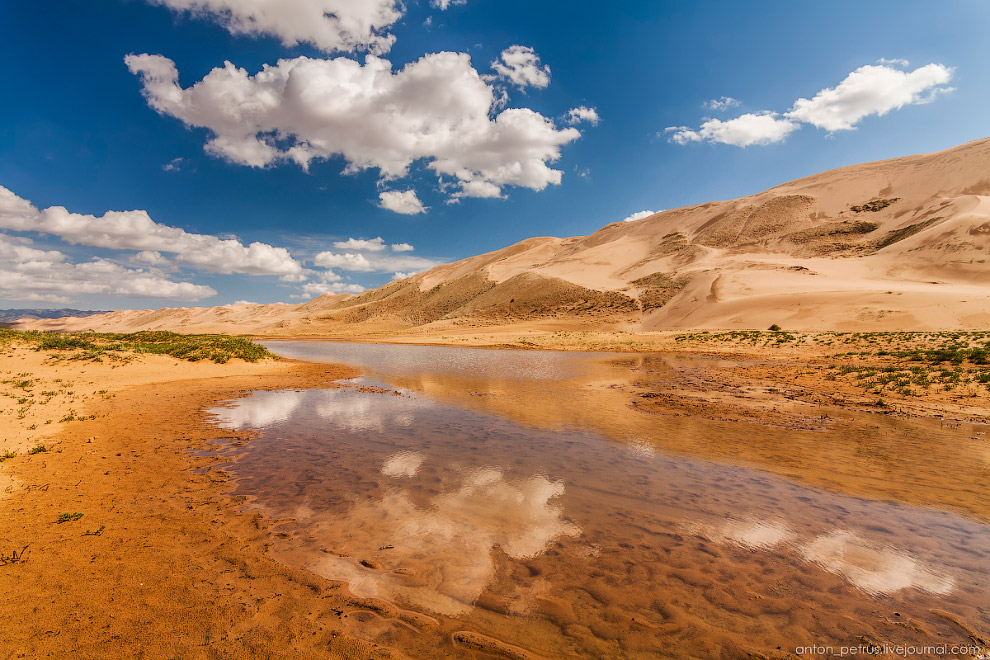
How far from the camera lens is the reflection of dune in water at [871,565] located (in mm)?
4656

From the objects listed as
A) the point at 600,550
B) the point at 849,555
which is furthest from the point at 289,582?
the point at 849,555

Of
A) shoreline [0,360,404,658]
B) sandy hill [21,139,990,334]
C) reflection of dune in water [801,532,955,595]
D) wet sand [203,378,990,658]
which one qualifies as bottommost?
reflection of dune in water [801,532,955,595]

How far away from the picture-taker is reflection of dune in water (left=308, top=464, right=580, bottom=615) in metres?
4.45

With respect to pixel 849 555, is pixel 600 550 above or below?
above

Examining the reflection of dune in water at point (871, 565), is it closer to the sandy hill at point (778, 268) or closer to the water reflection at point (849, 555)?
the water reflection at point (849, 555)

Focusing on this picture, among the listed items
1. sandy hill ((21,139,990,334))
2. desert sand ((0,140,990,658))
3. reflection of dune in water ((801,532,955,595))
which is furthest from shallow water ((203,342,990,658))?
sandy hill ((21,139,990,334))

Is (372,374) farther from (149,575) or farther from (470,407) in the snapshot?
(149,575)

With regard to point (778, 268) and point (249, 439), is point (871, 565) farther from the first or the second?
point (778, 268)

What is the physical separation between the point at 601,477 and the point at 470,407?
7.01 m

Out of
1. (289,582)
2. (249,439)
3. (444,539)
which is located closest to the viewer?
(289,582)

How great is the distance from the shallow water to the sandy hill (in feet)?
134

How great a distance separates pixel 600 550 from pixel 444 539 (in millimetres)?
2103

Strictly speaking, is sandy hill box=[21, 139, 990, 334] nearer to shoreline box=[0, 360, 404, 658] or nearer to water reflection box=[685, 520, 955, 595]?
water reflection box=[685, 520, 955, 595]

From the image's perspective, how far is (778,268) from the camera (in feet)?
212
